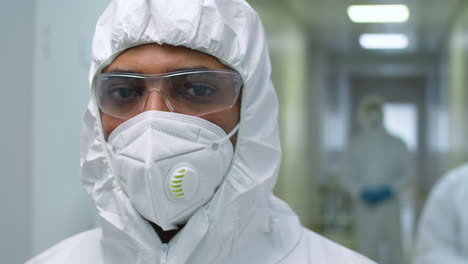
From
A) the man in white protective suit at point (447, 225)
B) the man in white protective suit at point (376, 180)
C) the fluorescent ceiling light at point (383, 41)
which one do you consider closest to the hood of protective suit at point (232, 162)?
the man in white protective suit at point (447, 225)

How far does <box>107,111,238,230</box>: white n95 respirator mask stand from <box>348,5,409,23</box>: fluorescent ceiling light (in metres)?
1.22

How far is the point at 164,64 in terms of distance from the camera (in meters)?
0.97

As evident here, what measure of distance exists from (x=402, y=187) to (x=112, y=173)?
3.08 m

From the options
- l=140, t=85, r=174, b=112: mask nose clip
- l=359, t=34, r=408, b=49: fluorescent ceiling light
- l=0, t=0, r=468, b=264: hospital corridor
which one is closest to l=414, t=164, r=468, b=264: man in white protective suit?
l=0, t=0, r=468, b=264: hospital corridor

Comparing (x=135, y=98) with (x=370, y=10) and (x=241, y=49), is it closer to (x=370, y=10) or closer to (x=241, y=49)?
(x=241, y=49)

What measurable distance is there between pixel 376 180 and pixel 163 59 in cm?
308

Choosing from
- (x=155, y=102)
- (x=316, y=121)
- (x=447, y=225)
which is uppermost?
(x=155, y=102)

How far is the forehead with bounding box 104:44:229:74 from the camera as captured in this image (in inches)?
38.3

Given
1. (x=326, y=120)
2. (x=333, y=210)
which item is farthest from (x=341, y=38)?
(x=326, y=120)

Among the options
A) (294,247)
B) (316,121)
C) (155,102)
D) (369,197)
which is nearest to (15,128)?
(155,102)

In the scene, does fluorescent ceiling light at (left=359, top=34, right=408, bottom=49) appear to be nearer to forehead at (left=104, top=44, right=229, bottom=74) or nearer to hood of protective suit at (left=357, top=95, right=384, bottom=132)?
hood of protective suit at (left=357, top=95, right=384, bottom=132)

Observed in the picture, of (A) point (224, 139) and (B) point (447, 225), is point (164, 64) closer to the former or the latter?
(A) point (224, 139)

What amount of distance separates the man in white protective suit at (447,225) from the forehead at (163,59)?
3.89 ft

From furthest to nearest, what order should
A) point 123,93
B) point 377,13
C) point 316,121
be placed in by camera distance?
1. point 316,121
2. point 377,13
3. point 123,93
